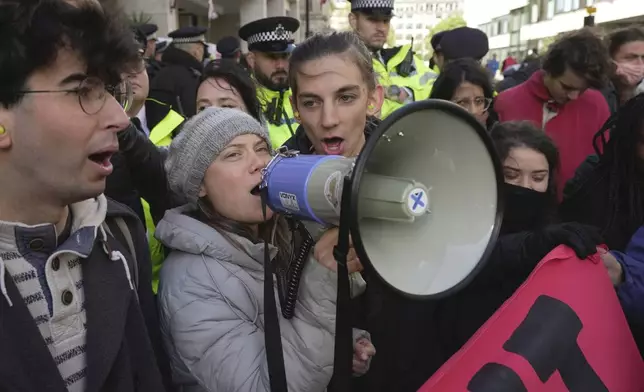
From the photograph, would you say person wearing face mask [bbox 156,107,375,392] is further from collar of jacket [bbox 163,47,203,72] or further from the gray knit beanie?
collar of jacket [bbox 163,47,203,72]

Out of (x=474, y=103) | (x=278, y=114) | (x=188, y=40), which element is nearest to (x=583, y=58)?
(x=474, y=103)

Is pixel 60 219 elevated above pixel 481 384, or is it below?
above

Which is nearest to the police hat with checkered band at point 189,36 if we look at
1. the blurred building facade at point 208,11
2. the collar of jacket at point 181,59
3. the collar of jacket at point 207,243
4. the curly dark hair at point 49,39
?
the collar of jacket at point 181,59

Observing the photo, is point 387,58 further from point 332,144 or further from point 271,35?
point 332,144

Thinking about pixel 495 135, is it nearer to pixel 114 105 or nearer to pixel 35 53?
pixel 114 105

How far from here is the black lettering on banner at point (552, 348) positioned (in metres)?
1.44

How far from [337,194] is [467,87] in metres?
2.19

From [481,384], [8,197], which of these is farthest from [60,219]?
[481,384]

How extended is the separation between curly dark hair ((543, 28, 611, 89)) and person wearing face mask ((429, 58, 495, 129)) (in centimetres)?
41

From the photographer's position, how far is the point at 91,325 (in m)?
1.23

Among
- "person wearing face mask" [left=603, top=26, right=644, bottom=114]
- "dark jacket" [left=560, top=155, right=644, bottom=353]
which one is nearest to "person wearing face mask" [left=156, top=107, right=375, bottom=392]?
"dark jacket" [left=560, top=155, right=644, bottom=353]

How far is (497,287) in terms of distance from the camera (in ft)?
6.22

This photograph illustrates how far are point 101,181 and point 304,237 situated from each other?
499 mm

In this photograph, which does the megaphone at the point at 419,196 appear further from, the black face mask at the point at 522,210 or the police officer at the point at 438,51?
the police officer at the point at 438,51
